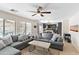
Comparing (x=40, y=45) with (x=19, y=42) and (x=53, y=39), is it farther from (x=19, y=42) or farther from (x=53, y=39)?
(x=19, y=42)

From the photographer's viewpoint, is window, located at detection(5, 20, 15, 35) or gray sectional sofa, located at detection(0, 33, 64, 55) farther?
window, located at detection(5, 20, 15, 35)

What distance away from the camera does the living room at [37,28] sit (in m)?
1.71

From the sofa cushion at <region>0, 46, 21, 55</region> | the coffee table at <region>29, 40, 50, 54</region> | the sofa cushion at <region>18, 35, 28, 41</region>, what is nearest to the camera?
the sofa cushion at <region>0, 46, 21, 55</region>

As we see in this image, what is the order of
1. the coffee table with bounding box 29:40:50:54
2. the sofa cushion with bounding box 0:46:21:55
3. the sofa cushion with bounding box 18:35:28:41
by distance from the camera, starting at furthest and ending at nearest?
the sofa cushion with bounding box 18:35:28:41 < the coffee table with bounding box 29:40:50:54 < the sofa cushion with bounding box 0:46:21:55

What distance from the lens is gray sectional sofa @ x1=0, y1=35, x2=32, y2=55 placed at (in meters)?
1.67

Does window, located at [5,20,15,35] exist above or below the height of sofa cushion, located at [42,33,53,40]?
above

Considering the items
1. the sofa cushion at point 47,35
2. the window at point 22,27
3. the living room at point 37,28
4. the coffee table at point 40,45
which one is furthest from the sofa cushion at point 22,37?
the sofa cushion at point 47,35

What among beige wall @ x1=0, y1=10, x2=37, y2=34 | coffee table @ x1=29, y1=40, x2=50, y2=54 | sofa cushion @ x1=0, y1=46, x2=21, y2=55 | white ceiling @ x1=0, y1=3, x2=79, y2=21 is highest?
white ceiling @ x1=0, y1=3, x2=79, y2=21

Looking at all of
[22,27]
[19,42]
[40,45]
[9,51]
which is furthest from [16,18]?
[40,45]

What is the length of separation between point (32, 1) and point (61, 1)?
0.65m

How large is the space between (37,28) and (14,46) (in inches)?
28.4

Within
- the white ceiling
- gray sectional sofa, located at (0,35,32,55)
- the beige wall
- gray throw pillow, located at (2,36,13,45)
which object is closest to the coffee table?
gray sectional sofa, located at (0,35,32,55)

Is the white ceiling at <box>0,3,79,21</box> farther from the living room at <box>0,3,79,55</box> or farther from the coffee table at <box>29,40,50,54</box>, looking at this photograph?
the coffee table at <box>29,40,50,54</box>

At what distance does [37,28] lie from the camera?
76.5 inches
